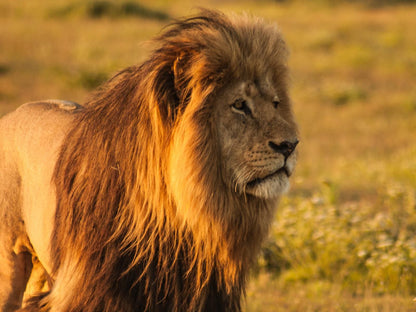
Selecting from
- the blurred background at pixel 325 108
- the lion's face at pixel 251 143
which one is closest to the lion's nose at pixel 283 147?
the lion's face at pixel 251 143

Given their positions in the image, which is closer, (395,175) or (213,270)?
(213,270)

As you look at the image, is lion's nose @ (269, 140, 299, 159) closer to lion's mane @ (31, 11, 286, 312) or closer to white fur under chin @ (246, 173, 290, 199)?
white fur under chin @ (246, 173, 290, 199)

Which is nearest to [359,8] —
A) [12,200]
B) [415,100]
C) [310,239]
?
[415,100]

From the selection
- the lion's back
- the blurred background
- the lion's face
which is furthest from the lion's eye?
the lion's back

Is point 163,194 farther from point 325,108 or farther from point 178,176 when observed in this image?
point 325,108

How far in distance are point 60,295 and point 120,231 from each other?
0.41m

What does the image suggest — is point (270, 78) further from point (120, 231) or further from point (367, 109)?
point (367, 109)

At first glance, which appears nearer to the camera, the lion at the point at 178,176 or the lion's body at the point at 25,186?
the lion at the point at 178,176

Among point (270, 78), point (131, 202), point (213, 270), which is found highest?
point (270, 78)

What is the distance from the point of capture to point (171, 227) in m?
3.05

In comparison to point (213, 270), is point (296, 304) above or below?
below

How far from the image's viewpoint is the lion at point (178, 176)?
2.98 m

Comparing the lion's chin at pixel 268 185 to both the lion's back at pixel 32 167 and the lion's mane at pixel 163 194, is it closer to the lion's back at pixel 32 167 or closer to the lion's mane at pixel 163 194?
the lion's mane at pixel 163 194

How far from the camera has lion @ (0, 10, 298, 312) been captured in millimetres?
2977
